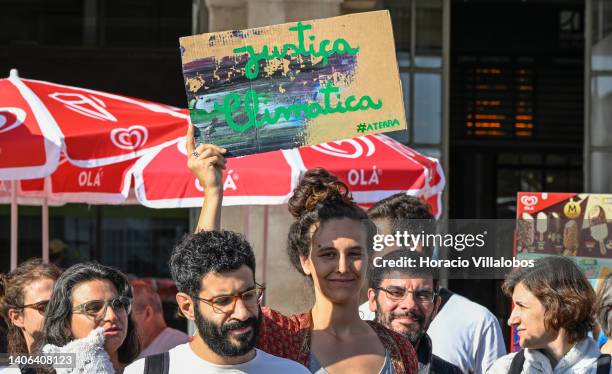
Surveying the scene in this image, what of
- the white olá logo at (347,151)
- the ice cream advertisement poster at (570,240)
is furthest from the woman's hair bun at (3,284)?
the white olá logo at (347,151)

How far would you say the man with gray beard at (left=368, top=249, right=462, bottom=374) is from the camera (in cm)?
453

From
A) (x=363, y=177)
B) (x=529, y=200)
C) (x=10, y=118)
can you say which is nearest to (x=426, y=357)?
(x=529, y=200)

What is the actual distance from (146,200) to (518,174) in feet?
23.9

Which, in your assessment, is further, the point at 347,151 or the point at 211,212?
the point at 347,151

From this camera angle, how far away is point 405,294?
4562 millimetres

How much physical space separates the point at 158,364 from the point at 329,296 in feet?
2.42

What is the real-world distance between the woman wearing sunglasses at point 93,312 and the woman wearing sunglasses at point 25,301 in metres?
0.56

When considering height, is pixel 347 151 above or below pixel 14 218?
above

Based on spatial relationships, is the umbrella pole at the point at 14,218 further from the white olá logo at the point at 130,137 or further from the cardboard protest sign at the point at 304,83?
the cardboard protest sign at the point at 304,83

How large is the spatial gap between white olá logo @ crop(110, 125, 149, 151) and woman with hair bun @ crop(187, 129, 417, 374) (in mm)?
2842

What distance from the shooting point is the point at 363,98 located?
182 inches

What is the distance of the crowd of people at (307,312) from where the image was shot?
11.9ft

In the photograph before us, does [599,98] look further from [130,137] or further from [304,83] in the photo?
[304,83]

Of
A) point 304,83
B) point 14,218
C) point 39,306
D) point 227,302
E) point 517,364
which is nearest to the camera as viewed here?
point 227,302
